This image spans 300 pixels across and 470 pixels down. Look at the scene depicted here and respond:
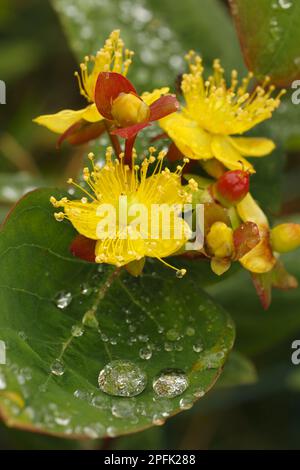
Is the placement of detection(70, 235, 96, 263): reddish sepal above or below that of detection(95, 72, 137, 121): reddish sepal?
below

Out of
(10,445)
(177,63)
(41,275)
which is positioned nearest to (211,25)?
(177,63)

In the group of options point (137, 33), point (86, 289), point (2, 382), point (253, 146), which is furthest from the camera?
point (137, 33)

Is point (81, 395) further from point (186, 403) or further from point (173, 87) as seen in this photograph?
point (173, 87)

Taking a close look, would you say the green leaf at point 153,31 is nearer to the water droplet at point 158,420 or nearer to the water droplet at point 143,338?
the water droplet at point 143,338

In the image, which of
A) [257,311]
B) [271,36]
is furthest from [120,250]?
[257,311]

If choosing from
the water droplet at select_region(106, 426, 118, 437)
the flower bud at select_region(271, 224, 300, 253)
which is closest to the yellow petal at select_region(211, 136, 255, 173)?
the flower bud at select_region(271, 224, 300, 253)

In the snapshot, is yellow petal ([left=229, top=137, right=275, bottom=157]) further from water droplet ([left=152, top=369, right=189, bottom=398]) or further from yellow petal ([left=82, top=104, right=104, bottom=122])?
water droplet ([left=152, top=369, right=189, bottom=398])

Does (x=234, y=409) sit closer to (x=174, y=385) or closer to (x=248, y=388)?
(x=248, y=388)
